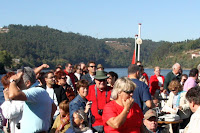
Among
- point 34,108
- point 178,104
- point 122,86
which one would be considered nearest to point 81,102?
point 34,108

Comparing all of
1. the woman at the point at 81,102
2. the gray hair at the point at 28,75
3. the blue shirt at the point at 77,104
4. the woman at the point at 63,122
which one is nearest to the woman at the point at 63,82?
the woman at the point at 63,122

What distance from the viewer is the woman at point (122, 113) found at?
3.28 meters

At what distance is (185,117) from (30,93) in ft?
12.4

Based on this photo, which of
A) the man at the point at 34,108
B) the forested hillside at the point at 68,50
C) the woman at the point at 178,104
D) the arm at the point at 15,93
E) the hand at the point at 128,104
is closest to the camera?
the arm at the point at 15,93

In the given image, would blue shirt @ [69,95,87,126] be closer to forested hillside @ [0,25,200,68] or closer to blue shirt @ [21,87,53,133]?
blue shirt @ [21,87,53,133]

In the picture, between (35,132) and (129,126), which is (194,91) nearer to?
(129,126)

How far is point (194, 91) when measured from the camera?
3.46 meters

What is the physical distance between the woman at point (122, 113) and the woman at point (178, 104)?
9.61 feet

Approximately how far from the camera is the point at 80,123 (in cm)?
454

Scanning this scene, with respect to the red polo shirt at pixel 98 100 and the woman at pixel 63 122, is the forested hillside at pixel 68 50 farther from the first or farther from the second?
the red polo shirt at pixel 98 100

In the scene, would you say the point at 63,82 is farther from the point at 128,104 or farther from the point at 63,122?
the point at 128,104

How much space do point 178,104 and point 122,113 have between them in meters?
3.64

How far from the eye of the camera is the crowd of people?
3.39m

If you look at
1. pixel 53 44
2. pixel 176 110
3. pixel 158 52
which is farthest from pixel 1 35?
pixel 176 110
